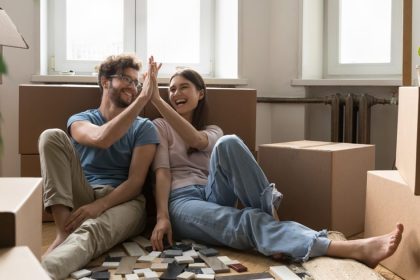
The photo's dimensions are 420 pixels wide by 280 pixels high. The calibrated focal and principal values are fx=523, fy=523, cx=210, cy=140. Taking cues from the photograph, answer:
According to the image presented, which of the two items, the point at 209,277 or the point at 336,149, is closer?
the point at 209,277

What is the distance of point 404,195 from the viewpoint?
1685 mm

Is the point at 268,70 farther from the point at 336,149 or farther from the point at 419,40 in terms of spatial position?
the point at 336,149

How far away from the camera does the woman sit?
5.55 ft

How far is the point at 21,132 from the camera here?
93.0 inches

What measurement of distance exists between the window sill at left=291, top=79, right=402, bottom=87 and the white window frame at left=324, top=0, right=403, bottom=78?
20cm

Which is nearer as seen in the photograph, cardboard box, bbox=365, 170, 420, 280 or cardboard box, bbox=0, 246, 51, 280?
cardboard box, bbox=0, 246, 51, 280

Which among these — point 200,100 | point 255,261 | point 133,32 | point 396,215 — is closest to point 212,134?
point 200,100

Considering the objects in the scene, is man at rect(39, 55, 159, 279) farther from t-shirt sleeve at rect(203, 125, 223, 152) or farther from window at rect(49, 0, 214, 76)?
window at rect(49, 0, 214, 76)

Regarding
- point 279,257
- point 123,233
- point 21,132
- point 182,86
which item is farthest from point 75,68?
point 279,257

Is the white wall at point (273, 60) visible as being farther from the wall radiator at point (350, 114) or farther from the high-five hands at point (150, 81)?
the high-five hands at point (150, 81)

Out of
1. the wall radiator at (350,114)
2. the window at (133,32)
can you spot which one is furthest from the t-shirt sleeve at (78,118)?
the wall radiator at (350,114)

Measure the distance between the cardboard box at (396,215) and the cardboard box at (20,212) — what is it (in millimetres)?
1112

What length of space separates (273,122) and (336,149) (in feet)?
3.25

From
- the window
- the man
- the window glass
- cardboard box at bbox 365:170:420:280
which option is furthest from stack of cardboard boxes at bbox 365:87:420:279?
the window
